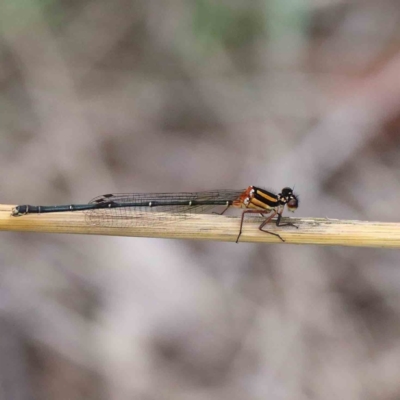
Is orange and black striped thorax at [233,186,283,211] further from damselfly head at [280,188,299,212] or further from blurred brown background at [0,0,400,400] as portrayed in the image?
blurred brown background at [0,0,400,400]

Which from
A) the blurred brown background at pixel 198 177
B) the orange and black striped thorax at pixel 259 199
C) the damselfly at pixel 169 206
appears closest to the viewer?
the damselfly at pixel 169 206

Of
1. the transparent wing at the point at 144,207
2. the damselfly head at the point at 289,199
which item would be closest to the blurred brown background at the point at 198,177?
the transparent wing at the point at 144,207

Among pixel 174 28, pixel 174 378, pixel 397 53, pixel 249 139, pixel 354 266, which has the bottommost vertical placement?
pixel 174 378

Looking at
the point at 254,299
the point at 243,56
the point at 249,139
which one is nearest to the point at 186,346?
the point at 254,299

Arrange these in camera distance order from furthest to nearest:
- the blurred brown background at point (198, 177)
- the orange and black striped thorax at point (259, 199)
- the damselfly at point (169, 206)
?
the blurred brown background at point (198, 177) < the orange and black striped thorax at point (259, 199) < the damselfly at point (169, 206)

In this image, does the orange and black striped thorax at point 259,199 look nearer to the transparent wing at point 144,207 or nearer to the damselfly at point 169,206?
the damselfly at point 169,206

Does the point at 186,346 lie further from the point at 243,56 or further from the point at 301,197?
the point at 243,56

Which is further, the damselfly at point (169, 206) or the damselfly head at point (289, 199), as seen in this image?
the damselfly head at point (289, 199)
